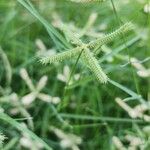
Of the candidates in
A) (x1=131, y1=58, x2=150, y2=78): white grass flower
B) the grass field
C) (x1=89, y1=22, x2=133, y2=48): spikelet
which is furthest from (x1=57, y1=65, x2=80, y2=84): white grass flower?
(x1=89, y1=22, x2=133, y2=48): spikelet

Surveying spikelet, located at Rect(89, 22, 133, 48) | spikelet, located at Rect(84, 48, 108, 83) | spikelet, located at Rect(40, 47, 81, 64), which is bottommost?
spikelet, located at Rect(84, 48, 108, 83)

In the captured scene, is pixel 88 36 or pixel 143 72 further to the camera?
pixel 88 36

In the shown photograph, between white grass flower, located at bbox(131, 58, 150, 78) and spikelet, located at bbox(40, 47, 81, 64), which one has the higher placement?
spikelet, located at bbox(40, 47, 81, 64)

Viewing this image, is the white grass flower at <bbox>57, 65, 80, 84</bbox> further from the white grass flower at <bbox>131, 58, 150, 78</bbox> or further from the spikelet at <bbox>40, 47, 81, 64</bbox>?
the spikelet at <bbox>40, 47, 81, 64</bbox>

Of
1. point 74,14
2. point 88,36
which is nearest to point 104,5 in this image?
point 74,14

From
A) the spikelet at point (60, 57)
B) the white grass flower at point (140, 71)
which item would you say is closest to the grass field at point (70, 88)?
the white grass flower at point (140, 71)

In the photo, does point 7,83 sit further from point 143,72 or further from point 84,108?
point 143,72

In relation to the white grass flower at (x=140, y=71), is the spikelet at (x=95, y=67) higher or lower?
higher

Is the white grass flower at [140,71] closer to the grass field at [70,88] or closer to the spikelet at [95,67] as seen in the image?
the grass field at [70,88]
